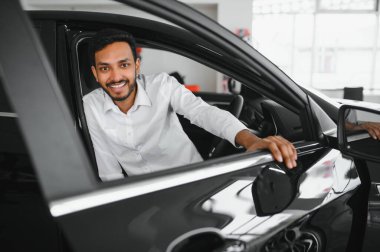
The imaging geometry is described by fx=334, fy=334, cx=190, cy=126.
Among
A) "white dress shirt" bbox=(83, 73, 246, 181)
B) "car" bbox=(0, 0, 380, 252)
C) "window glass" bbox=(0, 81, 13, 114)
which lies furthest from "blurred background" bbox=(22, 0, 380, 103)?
"window glass" bbox=(0, 81, 13, 114)

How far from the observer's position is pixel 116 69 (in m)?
1.36

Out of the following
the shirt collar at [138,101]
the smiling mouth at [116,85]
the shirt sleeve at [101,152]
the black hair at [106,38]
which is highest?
the black hair at [106,38]

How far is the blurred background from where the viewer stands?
28.0 ft

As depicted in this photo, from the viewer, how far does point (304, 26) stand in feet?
29.0

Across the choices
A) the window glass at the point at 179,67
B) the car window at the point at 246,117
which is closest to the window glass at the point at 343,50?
the window glass at the point at 179,67

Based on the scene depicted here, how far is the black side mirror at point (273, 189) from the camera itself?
87 centimetres

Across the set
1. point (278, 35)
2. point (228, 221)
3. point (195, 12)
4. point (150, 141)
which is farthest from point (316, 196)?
point (278, 35)

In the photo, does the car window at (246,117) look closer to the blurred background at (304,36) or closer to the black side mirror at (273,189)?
the black side mirror at (273,189)

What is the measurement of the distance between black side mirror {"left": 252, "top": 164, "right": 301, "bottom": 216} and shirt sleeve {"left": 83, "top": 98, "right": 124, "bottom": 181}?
70cm

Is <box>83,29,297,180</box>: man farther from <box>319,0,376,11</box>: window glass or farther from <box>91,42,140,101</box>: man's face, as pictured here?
<box>319,0,376,11</box>: window glass

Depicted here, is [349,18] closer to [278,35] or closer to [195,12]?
[278,35]

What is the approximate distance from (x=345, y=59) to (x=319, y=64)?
744mm

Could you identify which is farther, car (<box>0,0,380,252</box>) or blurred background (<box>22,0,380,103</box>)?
blurred background (<box>22,0,380,103</box>)

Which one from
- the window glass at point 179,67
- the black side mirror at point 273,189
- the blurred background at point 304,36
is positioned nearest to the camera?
the black side mirror at point 273,189
